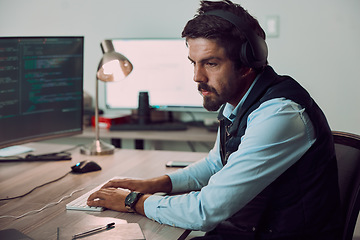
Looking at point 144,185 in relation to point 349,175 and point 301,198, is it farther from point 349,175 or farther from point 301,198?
point 349,175

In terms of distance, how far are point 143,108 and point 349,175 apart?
1.69 m

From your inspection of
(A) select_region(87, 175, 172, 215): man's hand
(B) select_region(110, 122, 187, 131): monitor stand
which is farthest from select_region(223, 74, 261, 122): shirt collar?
(B) select_region(110, 122, 187, 131): monitor stand

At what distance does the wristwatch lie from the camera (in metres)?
1.27

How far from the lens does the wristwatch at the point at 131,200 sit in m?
1.27

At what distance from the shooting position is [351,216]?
3.94 ft

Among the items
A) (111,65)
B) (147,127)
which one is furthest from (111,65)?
(147,127)

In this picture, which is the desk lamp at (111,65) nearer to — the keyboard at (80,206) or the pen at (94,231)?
the keyboard at (80,206)

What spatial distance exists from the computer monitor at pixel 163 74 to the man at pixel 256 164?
1.45 metres

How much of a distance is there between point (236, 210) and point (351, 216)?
0.33m

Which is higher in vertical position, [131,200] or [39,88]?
[39,88]

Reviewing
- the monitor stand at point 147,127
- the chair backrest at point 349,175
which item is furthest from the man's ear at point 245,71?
the monitor stand at point 147,127

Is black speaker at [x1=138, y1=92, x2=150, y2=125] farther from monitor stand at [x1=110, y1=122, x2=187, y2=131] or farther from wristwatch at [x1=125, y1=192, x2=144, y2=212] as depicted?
wristwatch at [x1=125, y1=192, x2=144, y2=212]

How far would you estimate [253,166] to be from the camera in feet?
3.77

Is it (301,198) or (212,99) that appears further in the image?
(212,99)
